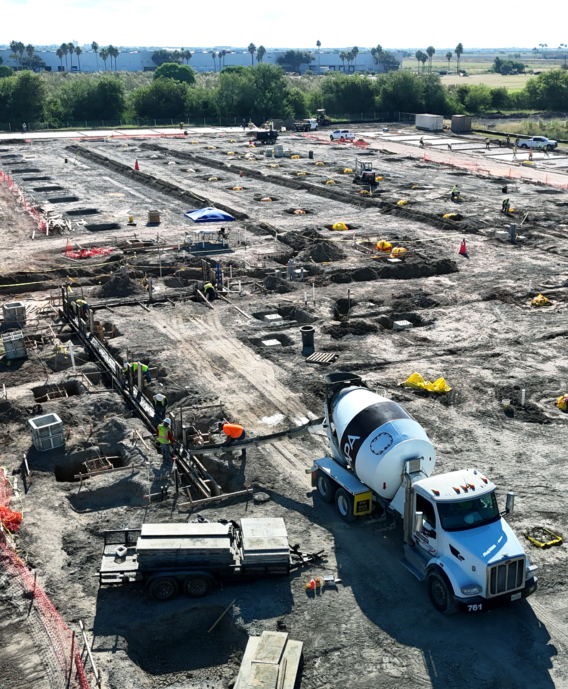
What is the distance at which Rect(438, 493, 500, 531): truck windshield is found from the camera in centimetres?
1463

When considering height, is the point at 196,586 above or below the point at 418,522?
below

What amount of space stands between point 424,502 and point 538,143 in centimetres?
7698

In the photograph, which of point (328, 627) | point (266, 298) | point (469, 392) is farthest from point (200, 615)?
point (266, 298)

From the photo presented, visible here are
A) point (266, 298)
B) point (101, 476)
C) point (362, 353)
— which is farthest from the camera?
point (266, 298)

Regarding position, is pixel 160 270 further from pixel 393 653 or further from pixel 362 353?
pixel 393 653

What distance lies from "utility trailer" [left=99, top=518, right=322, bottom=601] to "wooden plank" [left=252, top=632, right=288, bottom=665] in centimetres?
192

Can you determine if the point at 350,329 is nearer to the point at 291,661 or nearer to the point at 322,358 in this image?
the point at 322,358

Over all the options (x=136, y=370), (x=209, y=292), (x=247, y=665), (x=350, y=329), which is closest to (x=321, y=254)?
(x=209, y=292)

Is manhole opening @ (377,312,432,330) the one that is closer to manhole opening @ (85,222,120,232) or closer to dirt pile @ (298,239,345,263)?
dirt pile @ (298,239,345,263)

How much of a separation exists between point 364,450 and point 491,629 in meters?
4.50

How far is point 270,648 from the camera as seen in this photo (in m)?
13.1

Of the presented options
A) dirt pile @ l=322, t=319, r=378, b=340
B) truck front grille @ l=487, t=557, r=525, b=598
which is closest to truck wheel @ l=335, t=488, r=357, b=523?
truck front grille @ l=487, t=557, r=525, b=598

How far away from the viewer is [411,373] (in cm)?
2652

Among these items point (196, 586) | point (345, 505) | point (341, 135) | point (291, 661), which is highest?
point (341, 135)
